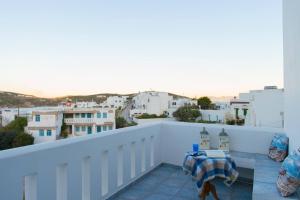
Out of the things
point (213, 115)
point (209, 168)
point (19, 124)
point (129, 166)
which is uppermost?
point (209, 168)

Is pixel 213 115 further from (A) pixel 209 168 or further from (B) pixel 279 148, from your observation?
(A) pixel 209 168

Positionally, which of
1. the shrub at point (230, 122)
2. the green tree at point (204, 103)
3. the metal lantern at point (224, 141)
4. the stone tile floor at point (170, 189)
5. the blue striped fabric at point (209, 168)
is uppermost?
the green tree at point (204, 103)

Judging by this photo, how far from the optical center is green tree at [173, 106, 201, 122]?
3166 cm

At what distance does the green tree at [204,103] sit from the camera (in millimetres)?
37906

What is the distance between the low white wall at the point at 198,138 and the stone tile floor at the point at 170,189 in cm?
44

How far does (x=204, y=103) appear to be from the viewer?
38062mm

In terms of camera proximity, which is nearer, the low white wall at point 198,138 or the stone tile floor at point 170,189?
the stone tile floor at point 170,189

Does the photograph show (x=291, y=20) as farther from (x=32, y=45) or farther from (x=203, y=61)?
(x=32, y=45)

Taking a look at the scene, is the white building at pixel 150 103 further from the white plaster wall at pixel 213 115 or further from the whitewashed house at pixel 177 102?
the white plaster wall at pixel 213 115

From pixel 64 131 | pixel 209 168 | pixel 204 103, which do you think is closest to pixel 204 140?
pixel 209 168

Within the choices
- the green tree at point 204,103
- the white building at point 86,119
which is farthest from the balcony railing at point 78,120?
the green tree at point 204,103

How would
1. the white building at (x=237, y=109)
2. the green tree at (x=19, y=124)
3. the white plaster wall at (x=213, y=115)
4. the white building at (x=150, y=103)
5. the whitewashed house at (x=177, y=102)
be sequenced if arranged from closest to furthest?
the green tree at (x=19, y=124) < the white building at (x=237, y=109) < the white plaster wall at (x=213, y=115) < the white building at (x=150, y=103) < the whitewashed house at (x=177, y=102)

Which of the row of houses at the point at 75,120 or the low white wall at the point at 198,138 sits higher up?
the low white wall at the point at 198,138

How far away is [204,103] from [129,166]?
3599 cm
